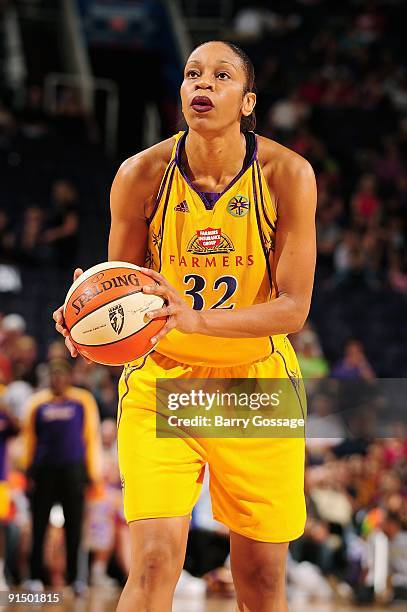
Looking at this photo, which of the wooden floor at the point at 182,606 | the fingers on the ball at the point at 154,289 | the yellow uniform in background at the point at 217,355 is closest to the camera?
the fingers on the ball at the point at 154,289

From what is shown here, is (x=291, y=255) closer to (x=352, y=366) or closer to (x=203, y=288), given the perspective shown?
(x=203, y=288)

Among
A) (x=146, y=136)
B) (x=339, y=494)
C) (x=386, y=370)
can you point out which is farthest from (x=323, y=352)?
(x=146, y=136)

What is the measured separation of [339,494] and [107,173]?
6.03 meters

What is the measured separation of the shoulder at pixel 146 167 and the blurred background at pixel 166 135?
4.15 metres

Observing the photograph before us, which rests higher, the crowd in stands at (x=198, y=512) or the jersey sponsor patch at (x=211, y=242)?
the jersey sponsor patch at (x=211, y=242)

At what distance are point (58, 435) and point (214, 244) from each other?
4300 millimetres

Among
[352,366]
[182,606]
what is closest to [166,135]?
[352,366]

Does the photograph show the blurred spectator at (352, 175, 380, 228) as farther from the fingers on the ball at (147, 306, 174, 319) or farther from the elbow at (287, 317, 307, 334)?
the fingers on the ball at (147, 306, 174, 319)

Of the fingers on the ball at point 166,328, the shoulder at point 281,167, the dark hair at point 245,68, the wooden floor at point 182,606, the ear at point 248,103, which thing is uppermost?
the dark hair at point 245,68

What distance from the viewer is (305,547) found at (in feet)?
26.2

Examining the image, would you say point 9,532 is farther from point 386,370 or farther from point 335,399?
point 386,370

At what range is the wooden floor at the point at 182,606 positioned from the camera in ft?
22.3

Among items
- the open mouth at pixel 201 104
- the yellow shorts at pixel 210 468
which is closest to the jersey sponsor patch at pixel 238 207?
the open mouth at pixel 201 104
